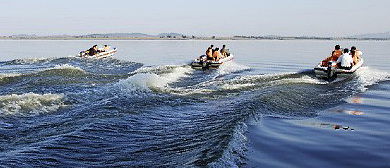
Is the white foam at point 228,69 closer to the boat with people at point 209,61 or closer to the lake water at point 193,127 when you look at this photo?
the boat with people at point 209,61

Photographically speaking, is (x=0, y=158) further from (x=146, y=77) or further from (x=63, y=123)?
(x=146, y=77)

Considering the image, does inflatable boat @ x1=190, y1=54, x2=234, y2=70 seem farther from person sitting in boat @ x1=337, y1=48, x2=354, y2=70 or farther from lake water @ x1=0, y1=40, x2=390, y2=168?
lake water @ x1=0, y1=40, x2=390, y2=168

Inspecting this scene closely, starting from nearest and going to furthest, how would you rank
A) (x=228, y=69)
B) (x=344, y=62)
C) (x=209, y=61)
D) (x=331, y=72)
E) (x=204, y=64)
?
(x=331, y=72) < (x=344, y=62) < (x=204, y=64) < (x=209, y=61) < (x=228, y=69)

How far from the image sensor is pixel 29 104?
32.2 ft

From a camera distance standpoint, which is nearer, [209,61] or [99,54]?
[209,61]

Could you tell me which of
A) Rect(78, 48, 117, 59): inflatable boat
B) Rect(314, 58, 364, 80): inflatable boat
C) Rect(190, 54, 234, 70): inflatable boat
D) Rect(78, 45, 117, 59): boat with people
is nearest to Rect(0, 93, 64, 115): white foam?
Rect(314, 58, 364, 80): inflatable boat

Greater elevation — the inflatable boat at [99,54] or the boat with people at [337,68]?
the boat with people at [337,68]

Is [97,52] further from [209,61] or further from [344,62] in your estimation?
[344,62]

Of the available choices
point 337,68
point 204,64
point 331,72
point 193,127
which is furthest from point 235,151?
point 204,64

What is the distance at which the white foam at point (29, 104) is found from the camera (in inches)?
363

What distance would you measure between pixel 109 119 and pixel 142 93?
391cm

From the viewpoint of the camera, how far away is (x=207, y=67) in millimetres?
24844

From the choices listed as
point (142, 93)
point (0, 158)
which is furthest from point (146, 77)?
point (0, 158)

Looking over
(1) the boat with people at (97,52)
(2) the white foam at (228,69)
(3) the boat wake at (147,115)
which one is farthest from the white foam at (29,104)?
(1) the boat with people at (97,52)
